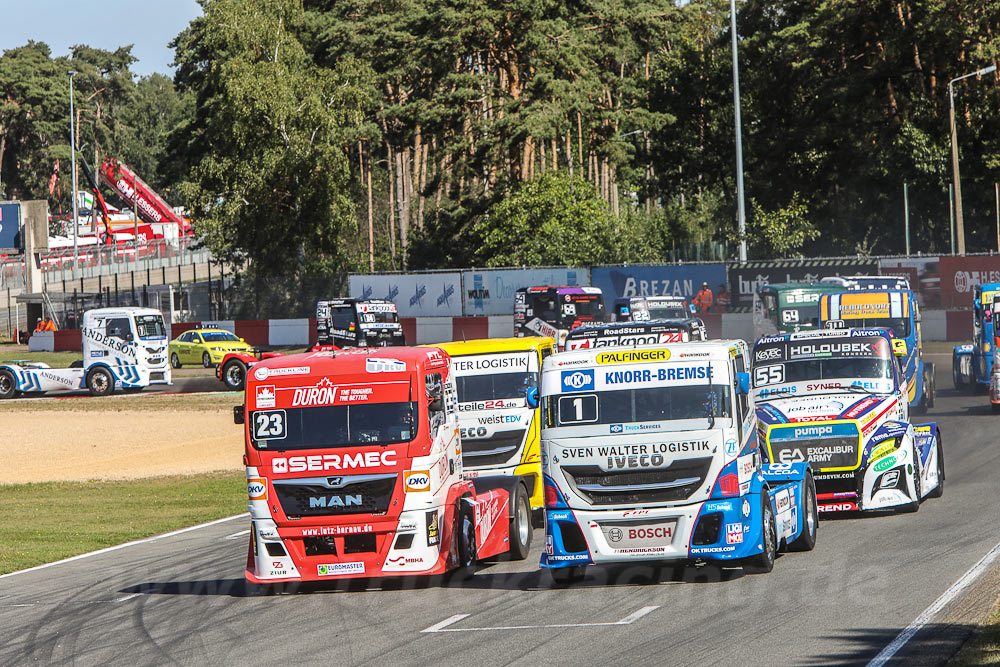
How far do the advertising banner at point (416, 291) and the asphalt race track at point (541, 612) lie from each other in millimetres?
37754

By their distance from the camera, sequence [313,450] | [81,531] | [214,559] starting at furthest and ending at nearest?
[81,531]
[214,559]
[313,450]

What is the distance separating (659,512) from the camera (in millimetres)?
12242

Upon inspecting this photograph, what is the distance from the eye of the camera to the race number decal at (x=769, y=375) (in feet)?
57.3

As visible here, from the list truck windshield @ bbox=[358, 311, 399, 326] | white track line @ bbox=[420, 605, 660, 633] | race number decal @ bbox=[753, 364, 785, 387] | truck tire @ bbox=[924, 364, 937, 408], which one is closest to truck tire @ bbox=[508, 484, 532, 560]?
white track line @ bbox=[420, 605, 660, 633]

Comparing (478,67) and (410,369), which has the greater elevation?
(478,67)

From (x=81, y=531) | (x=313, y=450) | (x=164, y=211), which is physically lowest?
(x=81, y=531)

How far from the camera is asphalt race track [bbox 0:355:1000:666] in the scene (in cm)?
999

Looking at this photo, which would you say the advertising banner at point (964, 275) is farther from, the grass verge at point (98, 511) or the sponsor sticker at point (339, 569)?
the sponsor sticker at point (339, 569)

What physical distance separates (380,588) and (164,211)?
10172cm

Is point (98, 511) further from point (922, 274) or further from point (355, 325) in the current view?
point (922, 274)

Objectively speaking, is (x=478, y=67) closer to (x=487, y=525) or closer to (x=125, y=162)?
(x=487, y=525)

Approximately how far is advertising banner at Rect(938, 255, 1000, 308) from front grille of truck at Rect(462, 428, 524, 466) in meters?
29.4

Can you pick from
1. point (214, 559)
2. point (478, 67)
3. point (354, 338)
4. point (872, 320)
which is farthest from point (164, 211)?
point (214, 559)

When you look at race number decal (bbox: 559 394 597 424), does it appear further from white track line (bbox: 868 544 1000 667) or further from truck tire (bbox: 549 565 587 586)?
white track line (bbox: 868 544 1000 667)
